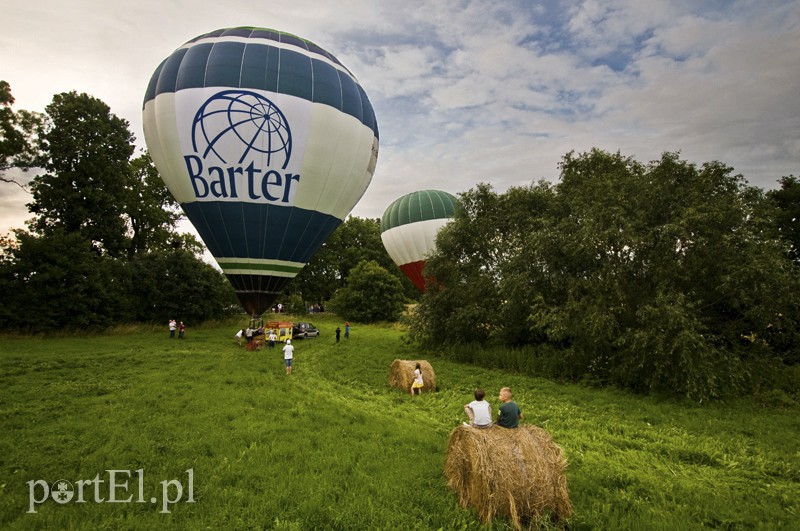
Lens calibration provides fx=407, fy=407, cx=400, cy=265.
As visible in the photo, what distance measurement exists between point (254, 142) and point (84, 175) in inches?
758

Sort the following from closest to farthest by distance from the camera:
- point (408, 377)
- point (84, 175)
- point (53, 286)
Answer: point (408, 377)
point (53, 286)
point (84, 175)

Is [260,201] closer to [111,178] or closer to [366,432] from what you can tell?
[366,432]

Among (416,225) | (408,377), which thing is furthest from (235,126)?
(416,225)

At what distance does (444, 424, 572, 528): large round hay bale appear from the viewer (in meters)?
5.43

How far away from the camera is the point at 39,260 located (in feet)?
80.9

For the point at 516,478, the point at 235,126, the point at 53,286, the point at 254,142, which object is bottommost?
the point at 516,478

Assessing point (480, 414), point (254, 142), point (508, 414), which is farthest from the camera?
point (254, 142)

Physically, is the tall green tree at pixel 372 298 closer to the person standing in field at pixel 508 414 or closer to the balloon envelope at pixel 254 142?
the balloon envelope at pixel 254 142

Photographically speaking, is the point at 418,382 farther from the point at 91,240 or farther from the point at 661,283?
the point at 91,240

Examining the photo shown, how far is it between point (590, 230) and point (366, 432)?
10.2 meters

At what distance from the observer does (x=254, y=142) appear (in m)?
18.2

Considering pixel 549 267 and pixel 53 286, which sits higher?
pixel 549 267

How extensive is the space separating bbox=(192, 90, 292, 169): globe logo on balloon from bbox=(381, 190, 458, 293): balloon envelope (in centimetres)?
1817

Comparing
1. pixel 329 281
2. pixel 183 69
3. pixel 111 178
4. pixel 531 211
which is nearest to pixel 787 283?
pixel 531 211
